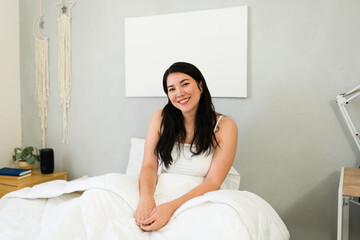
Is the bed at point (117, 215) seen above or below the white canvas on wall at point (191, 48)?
below

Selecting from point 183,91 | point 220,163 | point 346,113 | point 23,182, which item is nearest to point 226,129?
point 220,163

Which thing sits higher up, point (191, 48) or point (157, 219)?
point (191, 48)

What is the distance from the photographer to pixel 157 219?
1.25 m

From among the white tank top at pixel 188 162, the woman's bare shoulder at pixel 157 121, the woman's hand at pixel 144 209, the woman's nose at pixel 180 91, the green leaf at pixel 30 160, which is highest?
the woman's nose at pixel 180 91

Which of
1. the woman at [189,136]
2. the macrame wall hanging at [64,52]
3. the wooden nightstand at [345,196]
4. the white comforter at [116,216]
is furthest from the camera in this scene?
the macrame wall hanging at [64,52]

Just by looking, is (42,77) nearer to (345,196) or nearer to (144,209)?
(144,209)

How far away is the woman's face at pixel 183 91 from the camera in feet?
5.29

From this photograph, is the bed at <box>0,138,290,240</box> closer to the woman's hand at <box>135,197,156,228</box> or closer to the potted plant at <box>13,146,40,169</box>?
the woman's hand at <box>135,197,156,228</box>

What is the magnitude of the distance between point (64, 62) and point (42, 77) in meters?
0.28

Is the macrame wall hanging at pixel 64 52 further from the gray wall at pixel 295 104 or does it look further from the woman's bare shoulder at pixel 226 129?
the woman's bare shoulder at pixel 226 129

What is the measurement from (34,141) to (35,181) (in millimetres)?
659

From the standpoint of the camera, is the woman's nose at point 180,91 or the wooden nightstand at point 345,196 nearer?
the wooden nightstand at point 345,196

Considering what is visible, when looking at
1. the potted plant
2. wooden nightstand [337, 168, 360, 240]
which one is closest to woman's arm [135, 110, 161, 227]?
wooden nightstand [337, 168, 360, 240]

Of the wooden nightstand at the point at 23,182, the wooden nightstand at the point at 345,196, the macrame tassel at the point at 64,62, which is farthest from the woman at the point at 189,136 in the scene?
the macrame tassel at the point at 64,62
